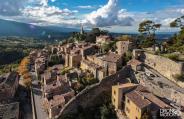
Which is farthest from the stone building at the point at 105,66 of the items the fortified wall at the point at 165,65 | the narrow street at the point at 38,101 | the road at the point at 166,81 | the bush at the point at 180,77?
the narrow street at the point at 38,101

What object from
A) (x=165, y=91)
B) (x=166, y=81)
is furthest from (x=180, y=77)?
(x=165, y=91)

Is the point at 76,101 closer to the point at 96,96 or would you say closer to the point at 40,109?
the point at 96,96

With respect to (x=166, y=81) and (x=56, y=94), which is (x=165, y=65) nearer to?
(x=166, y=81)

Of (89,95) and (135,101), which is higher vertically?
(135,101)

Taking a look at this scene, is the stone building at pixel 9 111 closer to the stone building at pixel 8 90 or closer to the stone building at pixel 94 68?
the stone building at pixel 8 90

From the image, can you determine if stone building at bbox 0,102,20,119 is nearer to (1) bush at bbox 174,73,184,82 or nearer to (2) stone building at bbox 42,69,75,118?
(2) stone building at bbox 42,69,75,118

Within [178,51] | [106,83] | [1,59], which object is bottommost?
[1,59]

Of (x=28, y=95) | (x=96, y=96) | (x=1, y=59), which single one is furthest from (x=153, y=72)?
(x=1, y=59)
